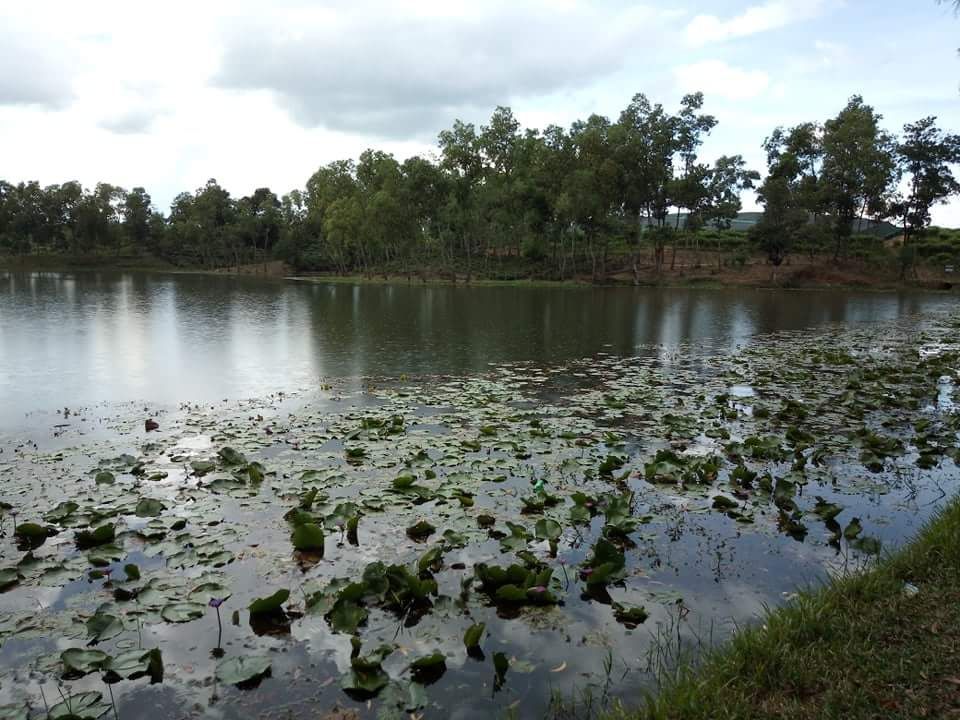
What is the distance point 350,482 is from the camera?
6.73m

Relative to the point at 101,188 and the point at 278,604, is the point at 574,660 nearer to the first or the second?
the point at 278,604

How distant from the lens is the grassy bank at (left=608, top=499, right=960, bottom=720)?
2.99m

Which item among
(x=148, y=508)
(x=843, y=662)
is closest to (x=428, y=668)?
(x=843, y=662)

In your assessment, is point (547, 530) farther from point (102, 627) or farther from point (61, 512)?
point (61, 512)

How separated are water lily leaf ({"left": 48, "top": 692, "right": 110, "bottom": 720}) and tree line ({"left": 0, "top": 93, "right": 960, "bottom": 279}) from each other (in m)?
53.3

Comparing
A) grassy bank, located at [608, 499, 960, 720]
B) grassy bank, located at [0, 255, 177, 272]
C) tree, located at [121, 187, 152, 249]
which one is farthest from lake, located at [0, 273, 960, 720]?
tree, located at [121, 187, 152, 249]

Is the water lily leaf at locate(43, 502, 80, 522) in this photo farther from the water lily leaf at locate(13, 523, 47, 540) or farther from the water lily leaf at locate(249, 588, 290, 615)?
the water lily leaf at locate(249, 588, 290, 615)

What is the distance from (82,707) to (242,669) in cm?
81

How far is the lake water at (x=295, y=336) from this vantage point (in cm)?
1226

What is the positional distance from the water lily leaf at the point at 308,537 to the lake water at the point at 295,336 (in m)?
6.54

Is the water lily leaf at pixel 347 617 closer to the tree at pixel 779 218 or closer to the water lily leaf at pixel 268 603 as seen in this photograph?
the water lily leaf at pixel 268 603

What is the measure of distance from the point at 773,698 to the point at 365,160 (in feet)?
260

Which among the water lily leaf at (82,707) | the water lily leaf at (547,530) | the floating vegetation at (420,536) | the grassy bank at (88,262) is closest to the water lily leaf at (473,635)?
the floating vegetation at (420,536)

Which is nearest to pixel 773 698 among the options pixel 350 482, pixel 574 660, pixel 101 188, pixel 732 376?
pixel 574 660
